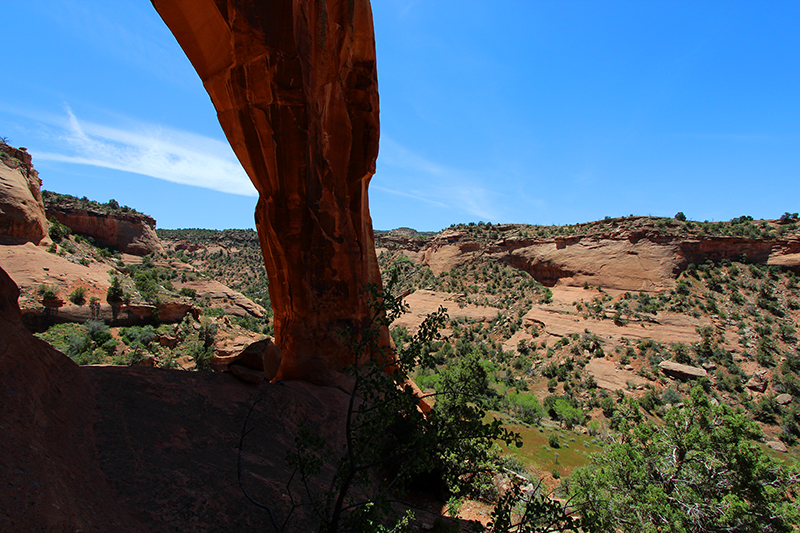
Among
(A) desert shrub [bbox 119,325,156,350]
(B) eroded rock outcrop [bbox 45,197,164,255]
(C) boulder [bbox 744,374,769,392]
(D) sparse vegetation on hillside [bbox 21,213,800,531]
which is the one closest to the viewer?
(D) sparse vegetation on hillside [bbox 21,213,800,531]

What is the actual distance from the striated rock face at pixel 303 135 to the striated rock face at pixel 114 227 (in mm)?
52811

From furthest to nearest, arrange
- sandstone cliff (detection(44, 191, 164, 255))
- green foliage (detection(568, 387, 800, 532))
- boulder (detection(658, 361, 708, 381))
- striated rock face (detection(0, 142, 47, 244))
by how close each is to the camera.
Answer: sandstone cliff (detection(44, 191, 164, 255))
boulder (detection(658, 361, 708, 381))
striated rock face (detection(0, 142, 47, 244))
green foliage (detection(568, 387, 800, 532))

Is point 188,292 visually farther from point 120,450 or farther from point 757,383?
point 757,383

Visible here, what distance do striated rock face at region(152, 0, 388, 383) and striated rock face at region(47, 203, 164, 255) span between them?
52.8 meters

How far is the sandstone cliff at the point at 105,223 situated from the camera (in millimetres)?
46562

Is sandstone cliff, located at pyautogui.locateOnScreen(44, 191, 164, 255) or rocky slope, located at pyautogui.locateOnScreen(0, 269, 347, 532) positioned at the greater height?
sandstone cliff, located at pyautogui.locateOnScreen(44, 191, 164, 255)

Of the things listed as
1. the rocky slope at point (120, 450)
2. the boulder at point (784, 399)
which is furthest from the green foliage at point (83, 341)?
the boulder at point (784, 399)

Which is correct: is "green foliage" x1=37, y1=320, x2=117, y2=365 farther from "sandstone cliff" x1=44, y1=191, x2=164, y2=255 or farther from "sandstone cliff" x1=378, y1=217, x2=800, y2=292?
"sandstone cliff" x1=378, y1=217, x2=800, y2=292

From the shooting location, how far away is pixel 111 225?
5016cm

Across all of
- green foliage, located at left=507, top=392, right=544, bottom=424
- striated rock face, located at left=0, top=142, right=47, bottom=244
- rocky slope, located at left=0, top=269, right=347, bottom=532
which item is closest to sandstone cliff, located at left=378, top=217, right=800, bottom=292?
green foliage, located at left=507, top=392, right=544, bottom=424

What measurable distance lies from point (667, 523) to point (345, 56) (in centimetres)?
1571

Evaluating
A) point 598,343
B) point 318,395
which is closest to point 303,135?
point 318,395

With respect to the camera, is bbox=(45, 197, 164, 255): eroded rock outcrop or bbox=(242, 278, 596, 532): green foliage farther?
bbox=(45, 197, 164, 255): eroded rock outcrop

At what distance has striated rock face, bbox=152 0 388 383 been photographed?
806 centimetres
